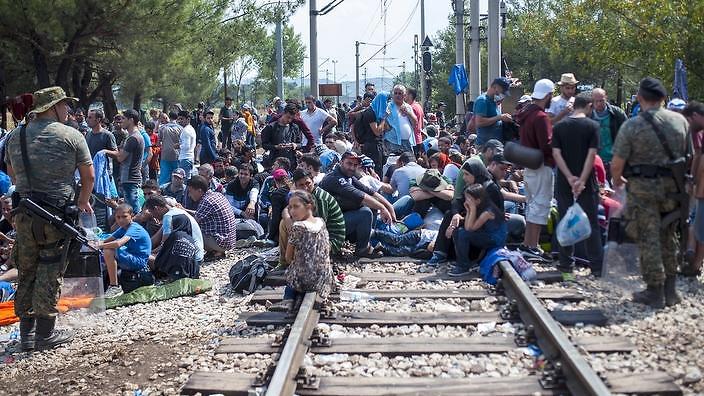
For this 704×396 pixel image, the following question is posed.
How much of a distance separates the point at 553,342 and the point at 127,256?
5.14 meters

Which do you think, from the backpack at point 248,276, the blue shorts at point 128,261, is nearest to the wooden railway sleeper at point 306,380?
the backpack at point 248,276

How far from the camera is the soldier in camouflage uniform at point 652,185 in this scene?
6832 mm

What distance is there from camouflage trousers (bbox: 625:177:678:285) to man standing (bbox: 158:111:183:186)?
994 cm

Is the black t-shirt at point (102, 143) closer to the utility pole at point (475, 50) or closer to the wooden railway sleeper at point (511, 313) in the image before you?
the wooden railway sleeper at point (511, 313)

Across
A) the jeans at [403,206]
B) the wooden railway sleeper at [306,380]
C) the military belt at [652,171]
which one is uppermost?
the military belt at [652,171]

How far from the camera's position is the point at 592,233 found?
8.30 metres

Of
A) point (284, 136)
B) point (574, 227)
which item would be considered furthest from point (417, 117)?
point (574, 227)

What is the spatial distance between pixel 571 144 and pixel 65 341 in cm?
511

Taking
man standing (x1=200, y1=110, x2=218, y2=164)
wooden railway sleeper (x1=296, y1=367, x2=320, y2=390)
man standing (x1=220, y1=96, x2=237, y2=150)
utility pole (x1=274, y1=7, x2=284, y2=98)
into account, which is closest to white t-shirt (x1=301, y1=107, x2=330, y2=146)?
man standing (x1=200, y1=110, x2=218, y2=164)

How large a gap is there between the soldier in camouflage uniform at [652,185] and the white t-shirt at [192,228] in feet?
15.6

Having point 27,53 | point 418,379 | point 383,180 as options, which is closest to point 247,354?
point 418,379

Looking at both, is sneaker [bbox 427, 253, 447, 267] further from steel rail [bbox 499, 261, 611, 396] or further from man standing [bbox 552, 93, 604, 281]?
steel rail [bbox 499, 261, 611, 396]

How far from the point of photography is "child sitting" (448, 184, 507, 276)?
8.52m

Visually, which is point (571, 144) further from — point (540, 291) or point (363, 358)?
point (363, 358)
